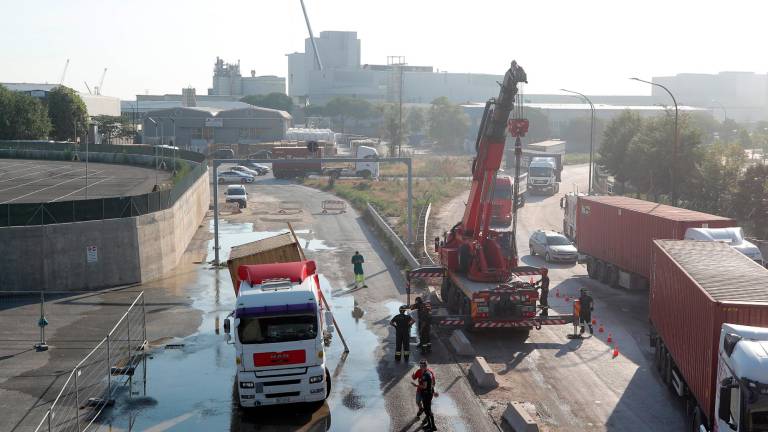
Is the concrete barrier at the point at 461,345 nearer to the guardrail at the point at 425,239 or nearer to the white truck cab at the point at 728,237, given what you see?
the white truck cab at the point at 728,237

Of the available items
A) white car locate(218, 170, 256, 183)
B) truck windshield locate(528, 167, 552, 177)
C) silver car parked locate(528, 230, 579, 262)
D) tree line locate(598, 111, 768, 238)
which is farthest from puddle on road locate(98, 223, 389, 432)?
white car locate(218, 170, 256, 183)

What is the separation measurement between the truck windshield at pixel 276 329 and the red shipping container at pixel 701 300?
7.44 m

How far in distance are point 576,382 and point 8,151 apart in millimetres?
72994

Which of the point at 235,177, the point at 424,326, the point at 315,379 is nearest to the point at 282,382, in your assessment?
the point at 315,379

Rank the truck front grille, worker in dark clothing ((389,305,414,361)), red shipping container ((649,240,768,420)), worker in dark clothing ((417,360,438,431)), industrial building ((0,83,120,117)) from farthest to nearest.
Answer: industrial building ((0,83,120,117))
worker in dark clothing ((389,305,414,361))
the truck front grille
worker in dark clothing ((417,360,438,431))
red shipping container ((649,240,768,420))

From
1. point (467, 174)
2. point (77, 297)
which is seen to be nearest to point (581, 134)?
point (467, 174)

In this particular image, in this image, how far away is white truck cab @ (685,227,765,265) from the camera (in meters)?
27.8

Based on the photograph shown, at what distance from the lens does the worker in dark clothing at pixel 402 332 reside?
22516 mm

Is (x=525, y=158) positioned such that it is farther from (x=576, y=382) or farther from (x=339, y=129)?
(x=339, y=129)

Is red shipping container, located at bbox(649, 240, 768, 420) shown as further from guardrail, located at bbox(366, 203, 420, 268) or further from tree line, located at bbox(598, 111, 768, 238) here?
tree line, located at bbox(598, 111, 768, 238)

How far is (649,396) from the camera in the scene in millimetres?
19922

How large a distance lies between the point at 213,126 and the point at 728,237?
3679 inches

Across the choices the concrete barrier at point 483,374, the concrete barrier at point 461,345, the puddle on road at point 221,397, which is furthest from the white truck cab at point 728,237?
the puddle on road at point 221,397

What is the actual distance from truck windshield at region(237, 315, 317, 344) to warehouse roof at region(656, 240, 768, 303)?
784cm
